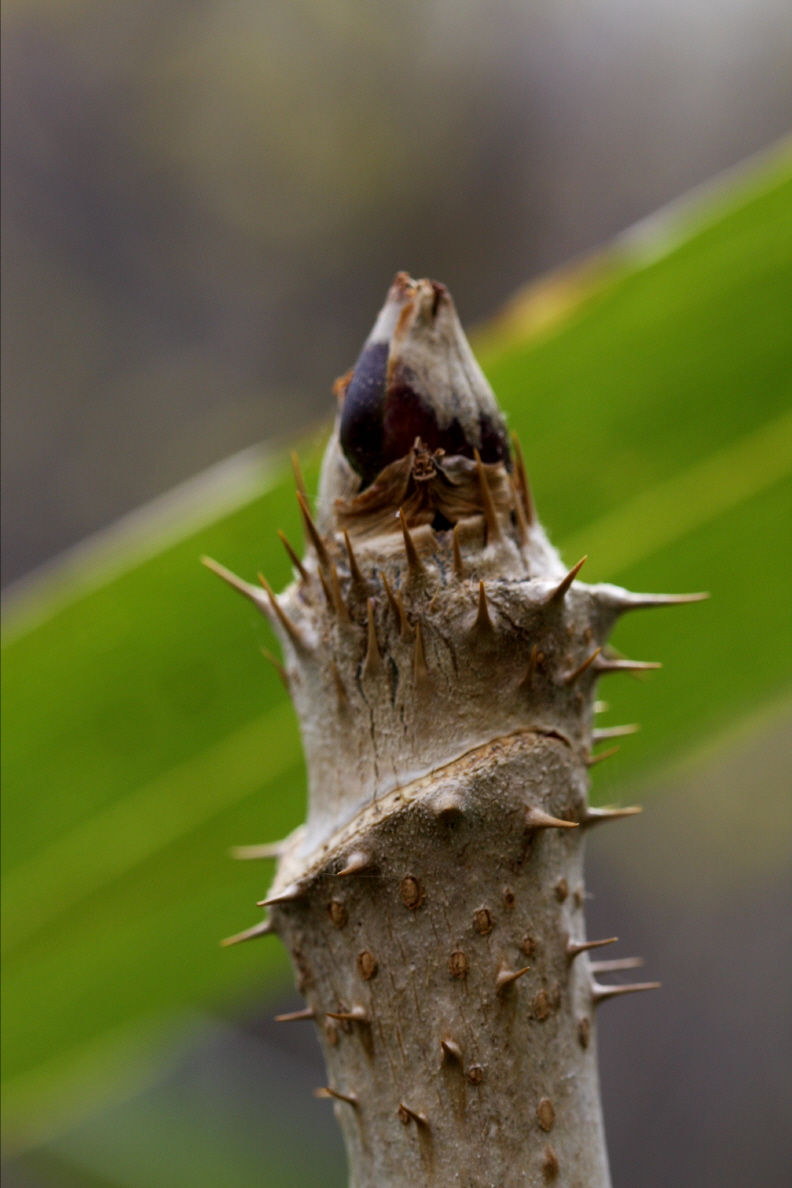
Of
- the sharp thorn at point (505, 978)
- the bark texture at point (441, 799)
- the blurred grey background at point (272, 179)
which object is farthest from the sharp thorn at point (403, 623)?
the blurred grey background at point (272, 179)

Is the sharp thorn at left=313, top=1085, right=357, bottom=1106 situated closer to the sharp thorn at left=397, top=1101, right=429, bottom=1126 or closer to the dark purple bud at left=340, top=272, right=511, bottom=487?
the sharp thorn at left=397, top=1101, right=429, bottom=1126

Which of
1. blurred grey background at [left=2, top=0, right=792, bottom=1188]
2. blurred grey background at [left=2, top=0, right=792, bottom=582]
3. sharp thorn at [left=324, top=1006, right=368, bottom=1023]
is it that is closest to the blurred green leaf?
sharp thorn at [left=324, top=1006, right=368, bottom=1023]

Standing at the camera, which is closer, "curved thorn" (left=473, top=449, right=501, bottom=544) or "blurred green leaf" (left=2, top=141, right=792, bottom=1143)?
"curved thorn" (left=473, top=449, right=501, bottom=544)

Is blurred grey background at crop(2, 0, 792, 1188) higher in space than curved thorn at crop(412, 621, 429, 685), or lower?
higher

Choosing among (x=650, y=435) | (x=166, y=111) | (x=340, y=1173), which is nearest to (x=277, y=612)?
(x=650, y=435)

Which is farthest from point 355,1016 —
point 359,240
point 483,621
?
point 359,240

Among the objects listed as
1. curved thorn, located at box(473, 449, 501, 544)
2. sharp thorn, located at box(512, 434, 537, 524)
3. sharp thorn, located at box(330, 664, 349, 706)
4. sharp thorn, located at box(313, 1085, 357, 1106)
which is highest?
sharp thorn, located at box(512, 434, 537, 524)

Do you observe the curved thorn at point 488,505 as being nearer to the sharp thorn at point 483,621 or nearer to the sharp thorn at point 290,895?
the sharp thorn at point 483,621
